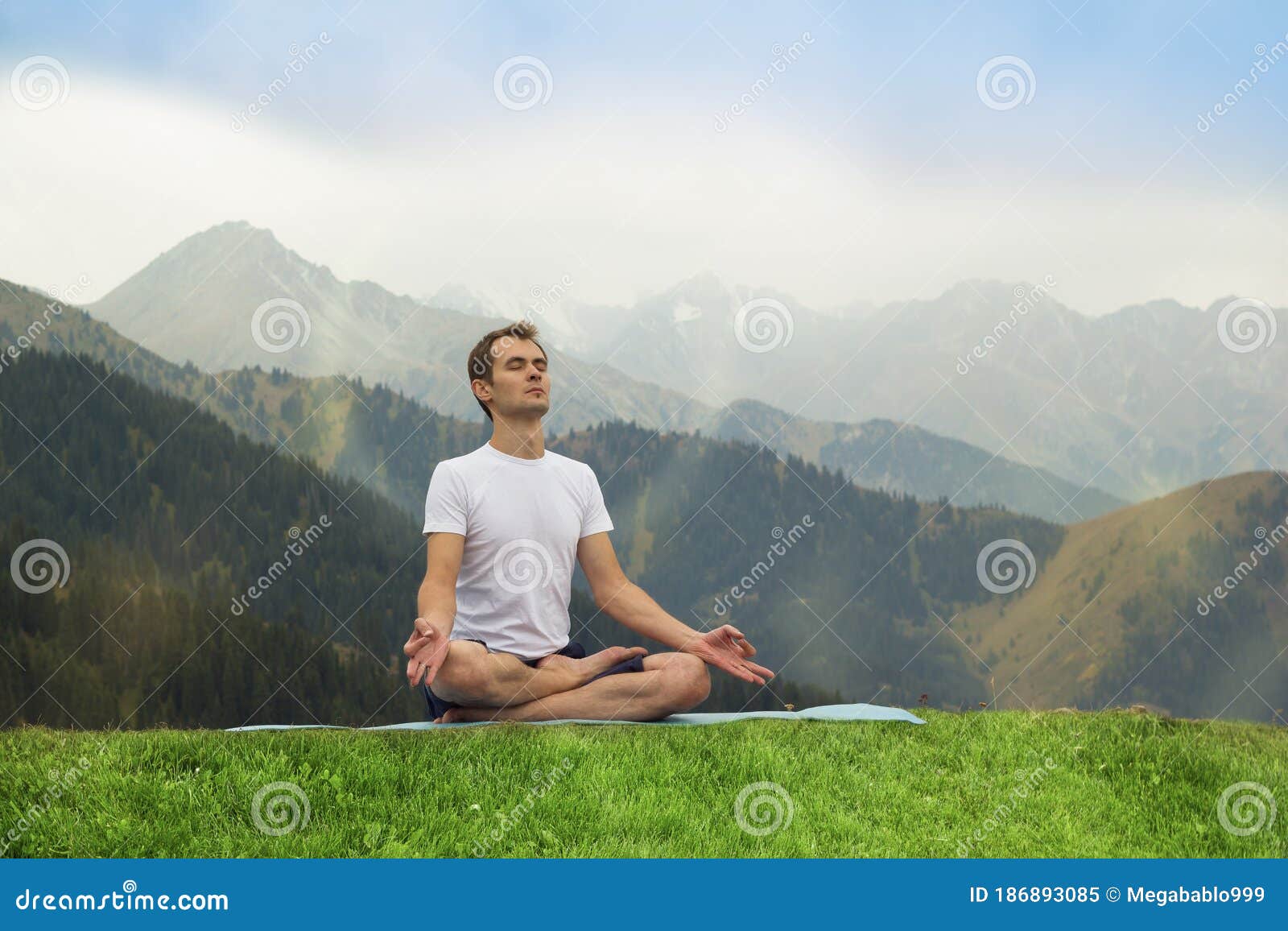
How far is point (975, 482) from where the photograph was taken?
11219 cm

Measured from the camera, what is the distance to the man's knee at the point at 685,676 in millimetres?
6844

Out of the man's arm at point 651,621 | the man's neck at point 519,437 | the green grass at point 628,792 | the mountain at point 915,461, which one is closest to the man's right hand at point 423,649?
the green grass at point 628,792

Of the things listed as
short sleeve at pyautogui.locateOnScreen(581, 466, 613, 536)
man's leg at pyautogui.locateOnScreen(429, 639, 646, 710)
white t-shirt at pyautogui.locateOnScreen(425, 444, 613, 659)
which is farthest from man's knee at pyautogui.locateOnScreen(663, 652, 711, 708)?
short sleeve at pyautogui.locateOnScreen(581, 466, 613, 536)

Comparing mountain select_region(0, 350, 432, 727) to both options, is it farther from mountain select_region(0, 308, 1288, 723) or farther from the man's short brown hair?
the man's short brown hair

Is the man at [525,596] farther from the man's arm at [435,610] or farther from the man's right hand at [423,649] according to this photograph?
the man's right hand at [423,649]

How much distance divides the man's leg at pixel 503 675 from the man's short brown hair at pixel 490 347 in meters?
1.65

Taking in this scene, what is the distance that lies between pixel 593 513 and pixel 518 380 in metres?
1.08

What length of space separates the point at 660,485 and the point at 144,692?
122 ft

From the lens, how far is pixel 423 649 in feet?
19.7

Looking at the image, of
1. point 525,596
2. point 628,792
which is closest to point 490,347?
point 525,596

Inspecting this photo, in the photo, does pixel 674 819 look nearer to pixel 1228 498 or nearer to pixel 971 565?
pixel 1228 498

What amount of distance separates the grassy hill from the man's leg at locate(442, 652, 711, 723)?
63689 millimetres

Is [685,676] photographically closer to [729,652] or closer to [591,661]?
[729,652]

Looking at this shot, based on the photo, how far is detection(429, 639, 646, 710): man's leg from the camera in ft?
21.4
